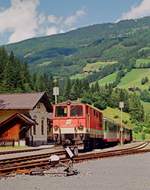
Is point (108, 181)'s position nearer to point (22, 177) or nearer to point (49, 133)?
point (22, 177)

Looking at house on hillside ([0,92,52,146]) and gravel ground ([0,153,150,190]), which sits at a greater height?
house on hillside ([0,92,52,146])

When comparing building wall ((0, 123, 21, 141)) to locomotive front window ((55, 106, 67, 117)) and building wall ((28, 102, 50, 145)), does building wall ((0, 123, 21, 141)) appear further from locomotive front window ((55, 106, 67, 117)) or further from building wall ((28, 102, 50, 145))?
locomotive front window ((55, 106, 67, 117))

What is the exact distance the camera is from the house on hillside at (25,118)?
54906mm

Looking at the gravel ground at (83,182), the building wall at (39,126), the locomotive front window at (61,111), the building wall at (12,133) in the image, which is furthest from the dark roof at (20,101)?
the gravel ground at (83,182)

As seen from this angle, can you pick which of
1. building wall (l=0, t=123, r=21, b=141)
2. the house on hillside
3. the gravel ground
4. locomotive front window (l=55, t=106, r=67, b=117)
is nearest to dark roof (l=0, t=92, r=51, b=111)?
the house on hillside

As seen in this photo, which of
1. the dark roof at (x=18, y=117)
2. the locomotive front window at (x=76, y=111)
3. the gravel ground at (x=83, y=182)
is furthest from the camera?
the dark roof at (x=18, y=117)

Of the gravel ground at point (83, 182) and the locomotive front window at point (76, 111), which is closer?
the gravel ground at point (83, 182)

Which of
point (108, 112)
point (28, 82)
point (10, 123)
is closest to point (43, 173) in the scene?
point (10, 123)

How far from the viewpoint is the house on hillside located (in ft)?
180

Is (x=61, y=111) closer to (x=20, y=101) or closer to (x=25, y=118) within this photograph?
(x=25, y=118)

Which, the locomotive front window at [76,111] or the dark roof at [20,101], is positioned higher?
the dark roof at [20,101]

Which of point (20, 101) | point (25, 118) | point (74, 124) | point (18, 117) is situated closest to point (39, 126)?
point (20, 101)

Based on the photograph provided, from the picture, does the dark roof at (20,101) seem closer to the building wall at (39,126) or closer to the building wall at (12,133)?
the building wall at (39,126)

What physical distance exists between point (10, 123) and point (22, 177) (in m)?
38.8
